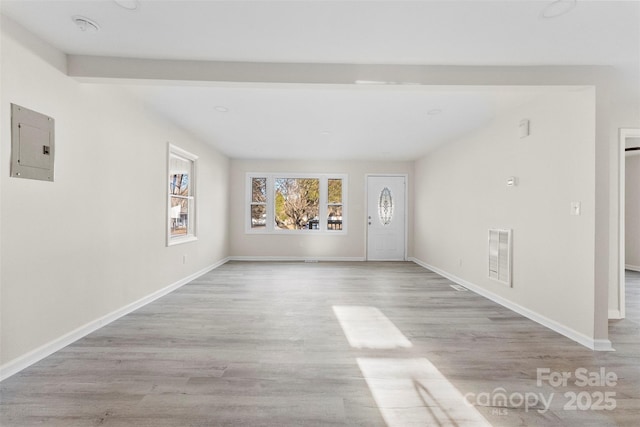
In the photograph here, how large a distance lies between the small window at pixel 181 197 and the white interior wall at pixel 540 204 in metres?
4.51

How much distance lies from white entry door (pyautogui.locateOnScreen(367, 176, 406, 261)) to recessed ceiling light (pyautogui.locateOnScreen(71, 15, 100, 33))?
5787 millimetres

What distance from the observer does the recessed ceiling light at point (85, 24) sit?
195 centimetres

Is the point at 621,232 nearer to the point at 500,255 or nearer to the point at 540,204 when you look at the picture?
the point at 540,204

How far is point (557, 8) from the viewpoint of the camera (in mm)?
1801

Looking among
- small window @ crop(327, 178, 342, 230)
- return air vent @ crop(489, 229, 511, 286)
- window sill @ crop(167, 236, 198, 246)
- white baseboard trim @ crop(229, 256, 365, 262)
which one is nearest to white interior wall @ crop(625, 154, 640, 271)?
return air vent @ crop(489, 229, 511, 286)

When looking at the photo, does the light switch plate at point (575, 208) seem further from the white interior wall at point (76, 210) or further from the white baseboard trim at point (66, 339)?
the white baseboard trim at point (66, 339)

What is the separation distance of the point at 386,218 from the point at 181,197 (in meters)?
4.62

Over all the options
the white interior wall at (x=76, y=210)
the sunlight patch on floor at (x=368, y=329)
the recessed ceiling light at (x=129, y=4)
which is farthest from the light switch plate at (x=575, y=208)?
the white interior wall at (x=76, y=210)

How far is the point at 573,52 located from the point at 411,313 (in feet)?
9.31

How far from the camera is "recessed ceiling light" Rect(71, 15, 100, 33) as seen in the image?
1953mm

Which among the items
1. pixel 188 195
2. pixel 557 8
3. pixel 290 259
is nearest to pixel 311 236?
pixel 290 259

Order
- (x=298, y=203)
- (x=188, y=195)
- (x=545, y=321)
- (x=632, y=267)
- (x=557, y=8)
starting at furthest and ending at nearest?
(x=298, y=203)
(x=632, y=267)
(x=188, y=195)
(x=545, y=321)
(x=557, y=8)

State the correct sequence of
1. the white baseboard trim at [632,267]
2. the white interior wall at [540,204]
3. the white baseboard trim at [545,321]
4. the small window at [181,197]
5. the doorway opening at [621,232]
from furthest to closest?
the white baseboard trim at [632,267], the small window at [181,197], the doorway opening at [621,232], the white interior wall at [540,204], the white baseboard trim at [545,321]

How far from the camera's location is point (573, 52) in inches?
90.8
